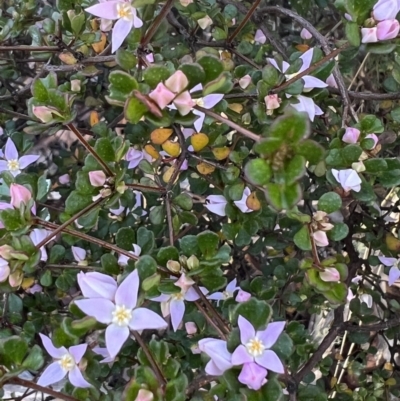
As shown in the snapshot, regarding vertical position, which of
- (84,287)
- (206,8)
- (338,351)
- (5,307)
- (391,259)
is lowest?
(338,351)

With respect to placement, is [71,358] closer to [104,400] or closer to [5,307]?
[104,400]

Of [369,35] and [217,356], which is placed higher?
[369,35]

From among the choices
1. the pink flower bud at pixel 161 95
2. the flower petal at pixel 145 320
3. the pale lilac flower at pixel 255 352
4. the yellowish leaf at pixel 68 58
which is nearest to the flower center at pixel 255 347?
the pale lilac flower at pixel 255 352

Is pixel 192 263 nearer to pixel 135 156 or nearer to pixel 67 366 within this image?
pixel 67 366

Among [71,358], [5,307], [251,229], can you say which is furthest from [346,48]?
[5,307]

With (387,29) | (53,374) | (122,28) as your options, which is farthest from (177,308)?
(387,29)

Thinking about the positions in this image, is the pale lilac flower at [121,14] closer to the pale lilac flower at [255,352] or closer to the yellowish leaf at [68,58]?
the yellowish leaf at [68,58]
